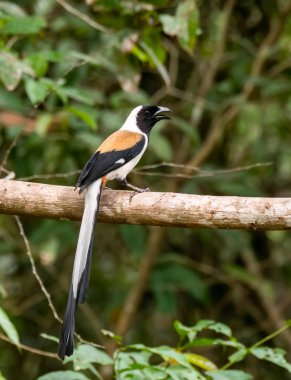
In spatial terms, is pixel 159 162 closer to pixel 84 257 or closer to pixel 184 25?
pixel 184 25

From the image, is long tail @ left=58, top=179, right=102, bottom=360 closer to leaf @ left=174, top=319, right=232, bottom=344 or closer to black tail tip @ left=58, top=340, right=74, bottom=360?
black tail tip @ left=58, top=340, right=74, bottom=360

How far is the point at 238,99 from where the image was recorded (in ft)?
16.8

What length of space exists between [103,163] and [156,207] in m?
0.64

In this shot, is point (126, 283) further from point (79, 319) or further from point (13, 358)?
point (13, 358)

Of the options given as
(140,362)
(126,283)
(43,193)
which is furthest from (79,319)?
(140,362)

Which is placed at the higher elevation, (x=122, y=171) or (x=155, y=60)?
(x=155, y=60)

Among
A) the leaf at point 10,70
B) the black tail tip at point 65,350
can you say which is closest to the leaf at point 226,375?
the black tail tip at point 65,350

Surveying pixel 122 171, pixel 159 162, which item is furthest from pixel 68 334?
pixel 159 162

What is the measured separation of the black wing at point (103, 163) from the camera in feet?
10.7

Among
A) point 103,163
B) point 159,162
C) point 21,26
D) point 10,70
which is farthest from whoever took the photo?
point 159,162

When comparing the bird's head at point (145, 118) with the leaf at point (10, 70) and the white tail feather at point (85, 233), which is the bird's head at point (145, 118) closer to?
the leaf at point (10, 70)

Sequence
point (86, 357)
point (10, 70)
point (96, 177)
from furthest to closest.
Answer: point (10, 70) → point (96, 177) → point (86, 357)

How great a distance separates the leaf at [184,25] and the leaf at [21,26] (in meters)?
0.67

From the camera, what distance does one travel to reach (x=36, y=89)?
11.5 feet
